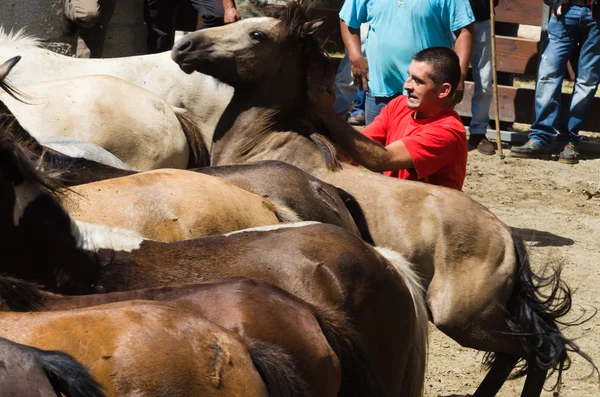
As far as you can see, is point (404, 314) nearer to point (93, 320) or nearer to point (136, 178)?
point (136, 178)

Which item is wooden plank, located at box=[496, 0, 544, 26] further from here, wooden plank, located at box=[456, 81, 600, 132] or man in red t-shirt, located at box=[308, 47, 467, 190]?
man in red t-shirt, located at box=[308, 47, 467, 190]

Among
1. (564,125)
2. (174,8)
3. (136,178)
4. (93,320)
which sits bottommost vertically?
(564,125)

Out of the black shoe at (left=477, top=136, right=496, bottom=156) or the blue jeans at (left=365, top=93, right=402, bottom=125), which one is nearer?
the blue jeans at (left=365, top=93, right=402, bottom=125)

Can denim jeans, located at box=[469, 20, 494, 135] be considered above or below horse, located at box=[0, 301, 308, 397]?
below

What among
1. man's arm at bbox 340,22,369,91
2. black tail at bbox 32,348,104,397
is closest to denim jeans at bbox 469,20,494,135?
man's arm at bbox 340,22,369,91

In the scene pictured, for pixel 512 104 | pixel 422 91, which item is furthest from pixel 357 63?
pixel 512 104

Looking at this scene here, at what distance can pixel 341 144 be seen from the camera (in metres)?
4.70

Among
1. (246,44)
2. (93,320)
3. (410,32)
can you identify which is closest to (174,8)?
(410,32)

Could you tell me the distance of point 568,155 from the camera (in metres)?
9.43

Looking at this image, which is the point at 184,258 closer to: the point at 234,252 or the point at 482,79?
the point at 234,252

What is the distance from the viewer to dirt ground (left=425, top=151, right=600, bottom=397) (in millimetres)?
4969

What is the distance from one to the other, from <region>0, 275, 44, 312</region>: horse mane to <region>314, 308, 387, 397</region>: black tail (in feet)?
2.45

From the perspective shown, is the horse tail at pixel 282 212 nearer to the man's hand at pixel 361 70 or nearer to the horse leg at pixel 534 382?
the horse leg at pixel 534 382

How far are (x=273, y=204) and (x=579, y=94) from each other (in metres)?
6.36
